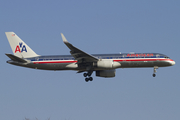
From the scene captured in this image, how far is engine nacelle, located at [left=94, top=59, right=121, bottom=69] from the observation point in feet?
190

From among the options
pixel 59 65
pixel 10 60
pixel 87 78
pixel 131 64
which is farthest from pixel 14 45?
pixel 131 64

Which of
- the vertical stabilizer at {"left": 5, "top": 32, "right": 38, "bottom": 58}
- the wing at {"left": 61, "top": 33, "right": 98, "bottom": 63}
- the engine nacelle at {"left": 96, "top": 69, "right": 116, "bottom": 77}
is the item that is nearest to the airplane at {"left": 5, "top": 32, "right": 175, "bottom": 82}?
the wing at {"left": 61, "top": 33, "right": 98, "bottom": 63}

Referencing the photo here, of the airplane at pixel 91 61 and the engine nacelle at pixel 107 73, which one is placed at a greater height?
the airplane at pixel 91 61

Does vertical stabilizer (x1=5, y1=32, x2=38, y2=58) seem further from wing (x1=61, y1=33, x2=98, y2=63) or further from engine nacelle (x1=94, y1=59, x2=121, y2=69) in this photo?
engine nacelle (x1=94, y1=59, x2=121, y2=69)

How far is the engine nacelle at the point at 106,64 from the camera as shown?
57.9 m

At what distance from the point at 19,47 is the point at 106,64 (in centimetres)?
1759

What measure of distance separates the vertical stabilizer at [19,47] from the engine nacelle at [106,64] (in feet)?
40.9

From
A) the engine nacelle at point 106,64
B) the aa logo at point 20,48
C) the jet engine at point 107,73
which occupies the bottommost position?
the jet engine at point 107,73

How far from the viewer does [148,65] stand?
5906 cm

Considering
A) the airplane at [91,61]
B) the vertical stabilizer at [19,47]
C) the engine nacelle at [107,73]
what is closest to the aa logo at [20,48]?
the vertical stabilizer at [19,47]

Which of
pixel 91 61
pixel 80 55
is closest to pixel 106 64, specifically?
pixel 91 61

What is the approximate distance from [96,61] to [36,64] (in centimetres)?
1086

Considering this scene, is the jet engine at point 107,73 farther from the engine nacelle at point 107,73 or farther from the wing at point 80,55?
the wing at point 80,55

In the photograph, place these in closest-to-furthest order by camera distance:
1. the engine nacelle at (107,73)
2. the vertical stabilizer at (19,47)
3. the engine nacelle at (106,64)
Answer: the engine nacelle at (106,64)
the vertical stabilizer at (19,47)
the engine nacelle at (107,73)
